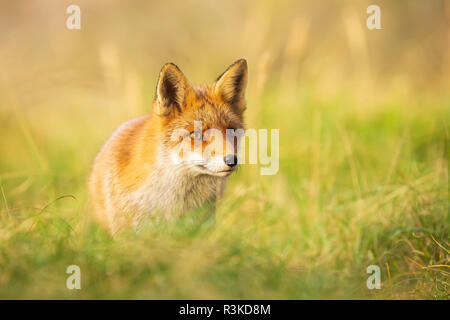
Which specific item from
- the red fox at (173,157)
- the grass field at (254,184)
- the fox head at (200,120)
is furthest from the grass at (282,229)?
the fox head at (200,120)

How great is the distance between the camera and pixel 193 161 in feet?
12.9

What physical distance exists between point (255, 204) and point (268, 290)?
230 cm

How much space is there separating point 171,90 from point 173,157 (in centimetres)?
60

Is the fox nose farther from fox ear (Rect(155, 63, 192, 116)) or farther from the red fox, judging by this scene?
fox ear (Rect(155, 63, 192, 116))

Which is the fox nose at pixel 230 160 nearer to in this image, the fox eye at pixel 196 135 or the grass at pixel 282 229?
the fox eye at pixel 196 135

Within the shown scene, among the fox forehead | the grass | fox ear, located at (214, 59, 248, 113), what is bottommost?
the grass

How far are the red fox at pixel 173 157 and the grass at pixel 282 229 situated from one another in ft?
0.89

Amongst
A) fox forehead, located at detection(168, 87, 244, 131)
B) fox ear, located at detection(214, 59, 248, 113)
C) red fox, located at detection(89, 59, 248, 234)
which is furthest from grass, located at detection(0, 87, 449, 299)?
fox ear, located at detection(214, 59, 248, 113)

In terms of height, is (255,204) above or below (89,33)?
below

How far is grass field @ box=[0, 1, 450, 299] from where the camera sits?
3.22 meters

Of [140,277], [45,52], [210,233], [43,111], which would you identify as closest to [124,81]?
[43,111]

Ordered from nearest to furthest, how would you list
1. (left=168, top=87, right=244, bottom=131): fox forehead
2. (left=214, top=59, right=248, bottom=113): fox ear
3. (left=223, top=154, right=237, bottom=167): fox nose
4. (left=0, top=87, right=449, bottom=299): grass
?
1. (left=0, top=87, right=449, bottom=299): grass
2. (left=223, top=154, right=237, bottom=167): fox nose
3. (left=168, top=87, right=244, bottom=131): fox forehead
4. (left=214, top=59, right=248, bottom=113): fox ear
